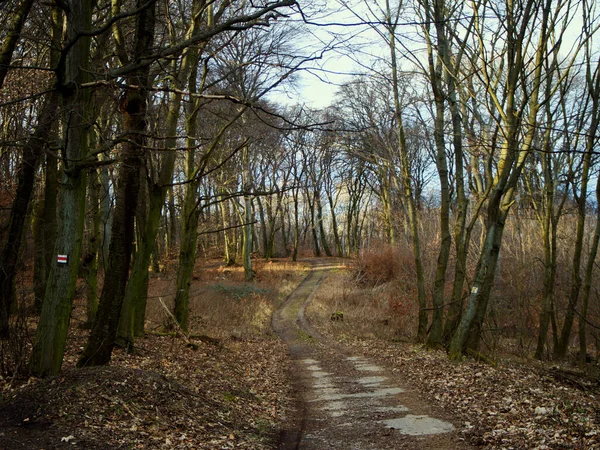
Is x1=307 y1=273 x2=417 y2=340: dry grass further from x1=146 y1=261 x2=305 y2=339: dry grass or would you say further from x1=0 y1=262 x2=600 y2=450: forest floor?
x1=0 y1=262 x2=600 y2=450: forest floor

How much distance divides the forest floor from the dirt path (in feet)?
0.10

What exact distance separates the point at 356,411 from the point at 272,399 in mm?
1581

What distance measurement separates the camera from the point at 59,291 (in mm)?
6465

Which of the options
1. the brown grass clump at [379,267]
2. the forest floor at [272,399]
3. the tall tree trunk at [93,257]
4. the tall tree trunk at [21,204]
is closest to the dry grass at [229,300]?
the tall tree trunk at [93,257]

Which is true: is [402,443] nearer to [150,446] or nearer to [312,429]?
[312,429]

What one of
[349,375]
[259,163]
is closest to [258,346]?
[349,375]

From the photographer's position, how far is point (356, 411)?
7414 millimetres

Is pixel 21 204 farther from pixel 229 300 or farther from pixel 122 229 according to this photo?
pixel 229 300

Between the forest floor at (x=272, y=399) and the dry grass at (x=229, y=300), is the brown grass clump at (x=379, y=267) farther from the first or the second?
the forest floor at (x=272, y=399)

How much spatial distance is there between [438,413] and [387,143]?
411 inches

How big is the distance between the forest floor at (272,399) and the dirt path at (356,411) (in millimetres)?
30

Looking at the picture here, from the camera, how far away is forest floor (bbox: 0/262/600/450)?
5074mm

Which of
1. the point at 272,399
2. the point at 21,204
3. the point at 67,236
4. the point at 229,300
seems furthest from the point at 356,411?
the point at 229,300

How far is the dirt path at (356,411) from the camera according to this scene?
233 inches
